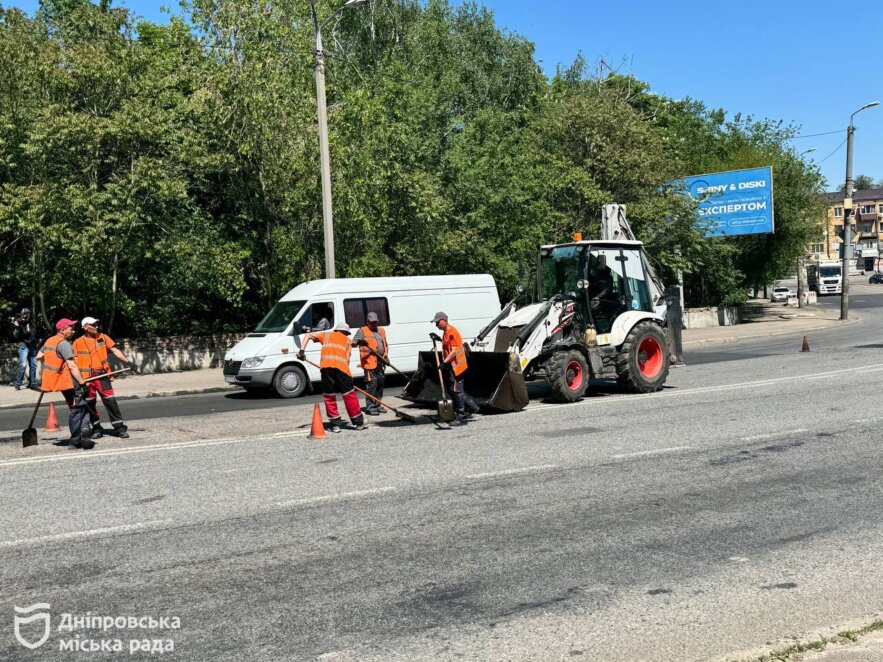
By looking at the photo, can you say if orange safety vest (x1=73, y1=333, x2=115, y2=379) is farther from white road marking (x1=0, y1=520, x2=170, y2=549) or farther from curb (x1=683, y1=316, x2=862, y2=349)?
curb (x1=683, y1=316, x2=862, y2=349)

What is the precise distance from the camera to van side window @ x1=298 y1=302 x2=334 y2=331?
1867cm

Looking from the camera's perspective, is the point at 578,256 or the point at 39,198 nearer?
the point at 578,256

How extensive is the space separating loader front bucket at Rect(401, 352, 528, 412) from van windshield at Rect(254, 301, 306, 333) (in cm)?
555

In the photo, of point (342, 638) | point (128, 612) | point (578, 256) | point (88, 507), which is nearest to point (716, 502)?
point (342, 638)

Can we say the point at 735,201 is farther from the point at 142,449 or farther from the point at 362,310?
the point at 142,449

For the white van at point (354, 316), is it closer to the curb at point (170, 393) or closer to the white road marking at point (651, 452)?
the curb at point (170, 393)

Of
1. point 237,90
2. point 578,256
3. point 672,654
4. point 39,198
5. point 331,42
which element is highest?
point 331,42

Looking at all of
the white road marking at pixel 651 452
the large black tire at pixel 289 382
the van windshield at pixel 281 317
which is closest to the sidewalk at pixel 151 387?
the van windshield at pixel 281 317

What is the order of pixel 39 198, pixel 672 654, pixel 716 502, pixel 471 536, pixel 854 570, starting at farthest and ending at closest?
pixel 39 198
pixel 716 502
pixel 471 536
pixel 854 570
pixel 672 654

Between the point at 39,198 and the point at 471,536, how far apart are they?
18382 mm

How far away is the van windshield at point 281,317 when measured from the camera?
738 inches

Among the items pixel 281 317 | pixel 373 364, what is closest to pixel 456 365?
pixel 373 364

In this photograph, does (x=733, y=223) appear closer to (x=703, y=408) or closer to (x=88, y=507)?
(x=703, y=408)

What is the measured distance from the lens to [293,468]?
987 cm
